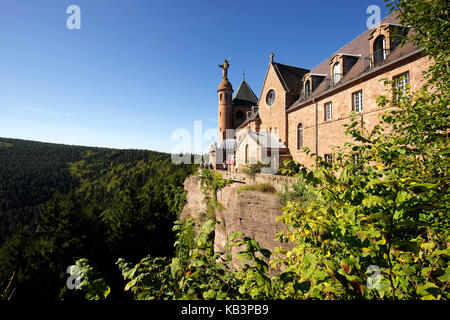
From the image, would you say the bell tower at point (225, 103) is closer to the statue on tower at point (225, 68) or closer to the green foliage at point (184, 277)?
the statue on tower at point (225, 68)

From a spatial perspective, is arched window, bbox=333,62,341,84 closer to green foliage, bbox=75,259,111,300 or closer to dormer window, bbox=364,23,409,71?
dormer window, bbox=364,23,409,71

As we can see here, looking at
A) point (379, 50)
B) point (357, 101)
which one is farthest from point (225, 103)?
point (379, 50)

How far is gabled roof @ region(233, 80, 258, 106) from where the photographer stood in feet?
131

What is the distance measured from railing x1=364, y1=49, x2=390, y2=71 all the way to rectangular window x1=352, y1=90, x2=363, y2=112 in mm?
1649

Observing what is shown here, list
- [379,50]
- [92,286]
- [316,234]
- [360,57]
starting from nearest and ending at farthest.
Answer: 1. [92,286]
2. [316,234]
3. [379,50]
4. [360,57]

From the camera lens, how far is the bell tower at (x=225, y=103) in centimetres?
3694

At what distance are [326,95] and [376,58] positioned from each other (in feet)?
13.4

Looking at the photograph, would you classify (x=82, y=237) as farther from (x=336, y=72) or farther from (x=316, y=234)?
(x=336, y=72)

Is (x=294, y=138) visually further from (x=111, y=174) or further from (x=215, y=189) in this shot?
(x=111, y=174)

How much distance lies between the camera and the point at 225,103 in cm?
3716

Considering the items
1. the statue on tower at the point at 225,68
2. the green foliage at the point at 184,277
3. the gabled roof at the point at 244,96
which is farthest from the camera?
the gabled roof at the point at 244,96

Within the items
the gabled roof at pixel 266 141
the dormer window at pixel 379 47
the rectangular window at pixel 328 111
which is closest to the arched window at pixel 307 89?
the rectangular window at pixel 328 111

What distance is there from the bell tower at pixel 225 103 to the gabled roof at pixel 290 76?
13783mm

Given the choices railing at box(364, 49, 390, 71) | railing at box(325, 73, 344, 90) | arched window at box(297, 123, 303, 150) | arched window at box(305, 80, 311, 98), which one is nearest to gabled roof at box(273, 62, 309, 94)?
arched window at box(305, 80, 311, 98)
